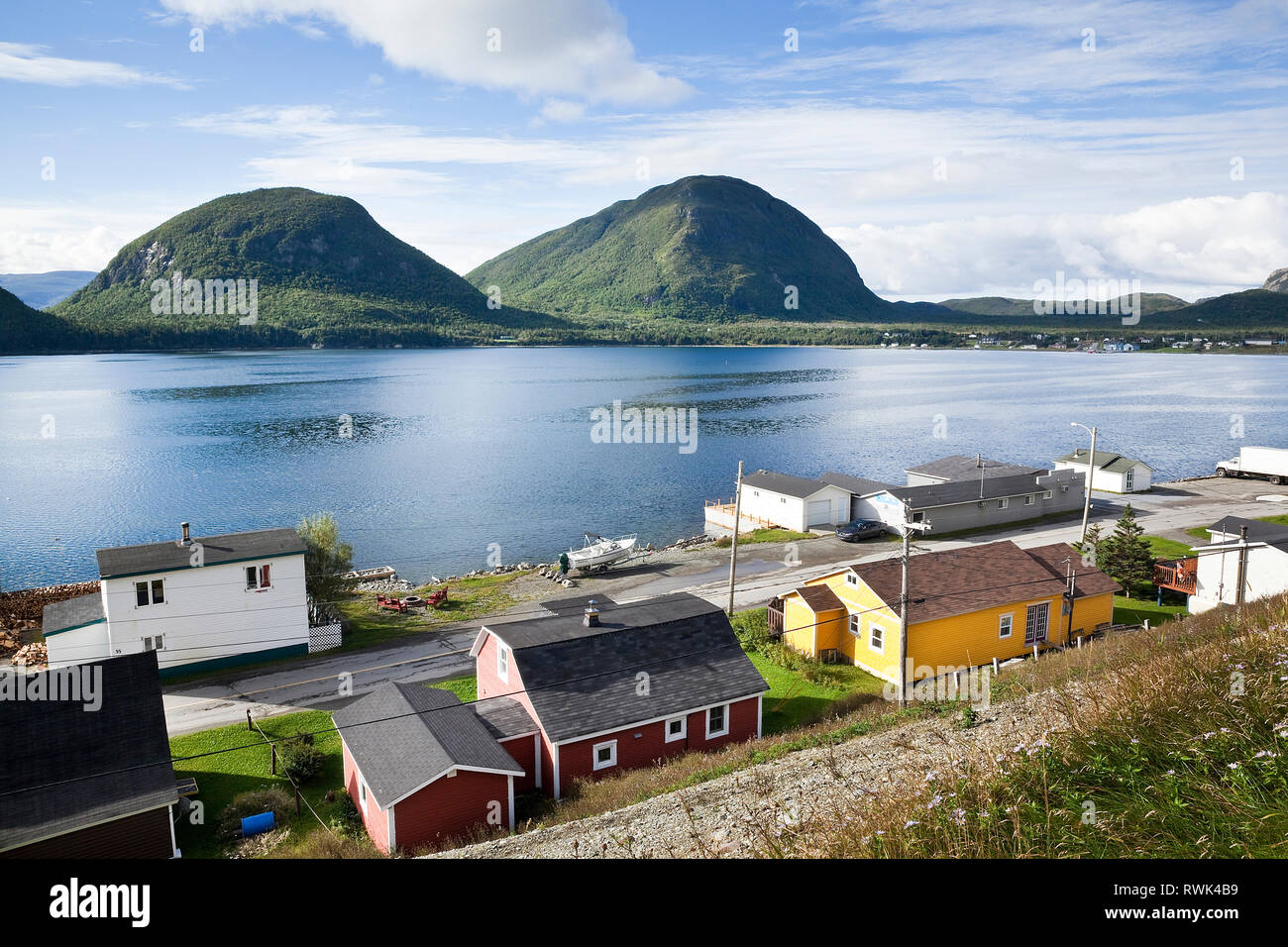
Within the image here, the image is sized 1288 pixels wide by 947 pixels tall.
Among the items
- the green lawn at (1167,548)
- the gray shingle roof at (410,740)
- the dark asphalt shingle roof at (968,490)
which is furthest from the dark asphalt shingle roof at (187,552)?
the green lawn at (1167,548)

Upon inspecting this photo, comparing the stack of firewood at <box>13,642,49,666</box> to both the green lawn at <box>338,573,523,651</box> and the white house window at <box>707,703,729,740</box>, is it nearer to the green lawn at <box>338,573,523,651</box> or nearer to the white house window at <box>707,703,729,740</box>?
the green lawn at <box>338,573,523,651</box>

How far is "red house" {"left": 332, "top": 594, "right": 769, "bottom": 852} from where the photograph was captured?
1819 centimetres

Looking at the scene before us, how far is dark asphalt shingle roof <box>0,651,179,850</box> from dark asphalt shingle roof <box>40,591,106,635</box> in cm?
1100

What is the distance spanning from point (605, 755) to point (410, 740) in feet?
16.7

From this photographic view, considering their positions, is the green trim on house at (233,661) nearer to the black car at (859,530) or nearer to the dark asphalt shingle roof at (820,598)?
the dark asphalt shingle roof at (820,598)

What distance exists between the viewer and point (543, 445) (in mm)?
95000

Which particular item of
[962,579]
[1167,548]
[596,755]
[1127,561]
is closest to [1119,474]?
[1167,548]

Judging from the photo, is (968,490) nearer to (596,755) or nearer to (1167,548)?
(1167,548)

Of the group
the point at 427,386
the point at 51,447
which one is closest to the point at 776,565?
the point at 51,447
